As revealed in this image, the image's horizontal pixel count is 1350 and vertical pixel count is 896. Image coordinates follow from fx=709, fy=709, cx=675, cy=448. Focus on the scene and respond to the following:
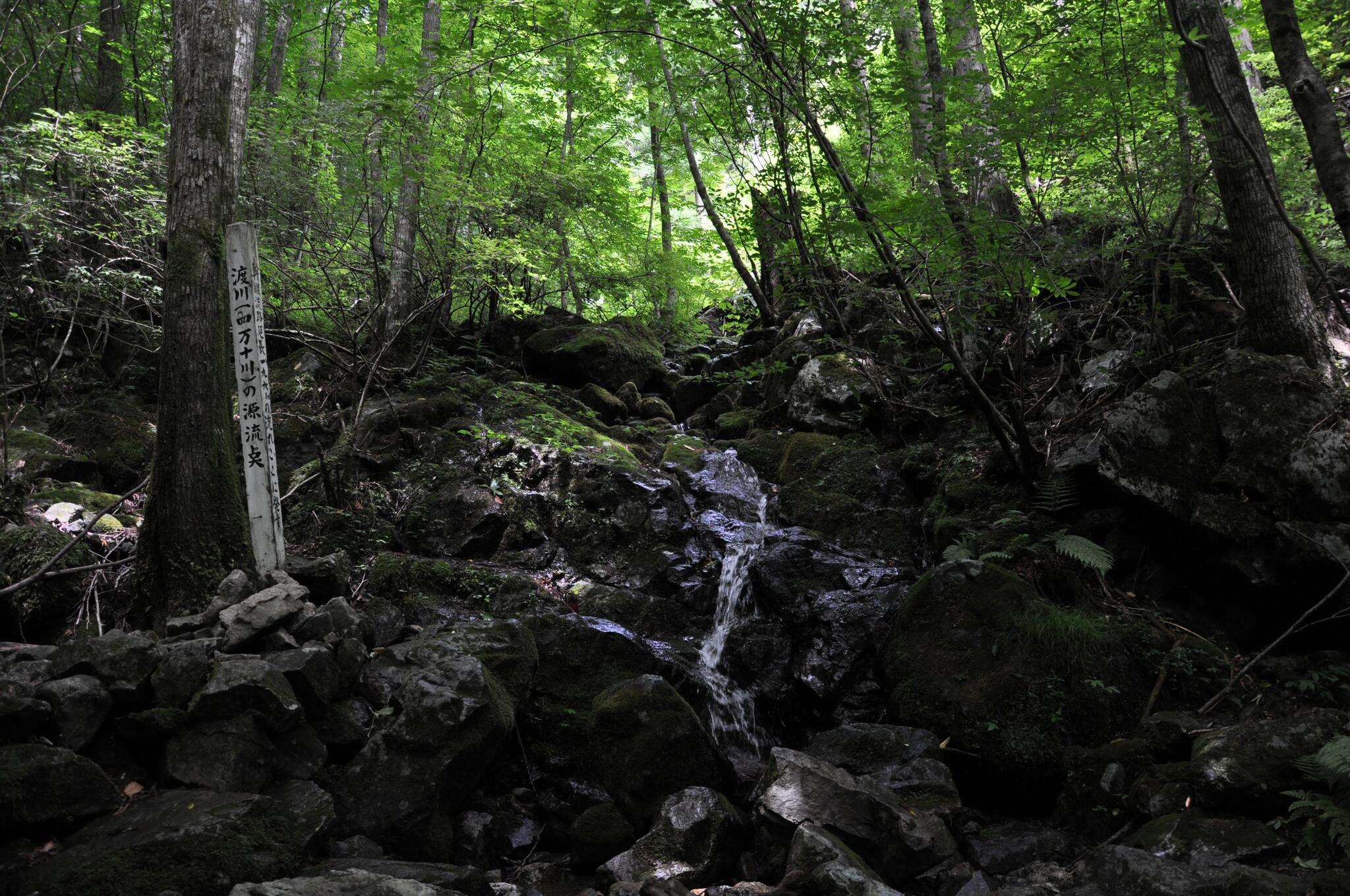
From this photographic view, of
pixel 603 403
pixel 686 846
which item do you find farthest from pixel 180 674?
pixel 603 403

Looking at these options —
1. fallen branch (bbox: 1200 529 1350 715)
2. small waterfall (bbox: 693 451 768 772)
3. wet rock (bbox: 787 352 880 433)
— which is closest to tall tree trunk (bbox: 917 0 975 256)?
wet rock (bbox: 787 352 880 433)

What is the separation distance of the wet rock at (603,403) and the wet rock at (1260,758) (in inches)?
370

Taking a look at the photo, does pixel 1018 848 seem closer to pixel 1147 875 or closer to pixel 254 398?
pixel 1147 875

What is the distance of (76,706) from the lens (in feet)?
12.6

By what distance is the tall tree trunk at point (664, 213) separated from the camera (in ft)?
47.2

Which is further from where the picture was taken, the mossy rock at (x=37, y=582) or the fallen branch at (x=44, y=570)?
the mossy rock at (x=37, y=582)

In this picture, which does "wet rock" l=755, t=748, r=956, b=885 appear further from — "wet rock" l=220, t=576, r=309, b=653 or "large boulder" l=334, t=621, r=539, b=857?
"wet rock" l=220, t=576, r=309, b=653

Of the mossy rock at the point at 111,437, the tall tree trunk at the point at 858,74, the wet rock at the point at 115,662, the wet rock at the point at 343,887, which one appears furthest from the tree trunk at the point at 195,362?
the tall tree trunk at the point at 858,74

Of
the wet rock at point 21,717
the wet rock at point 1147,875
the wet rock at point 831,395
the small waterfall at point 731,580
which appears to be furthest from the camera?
the wet rock at point 831,395

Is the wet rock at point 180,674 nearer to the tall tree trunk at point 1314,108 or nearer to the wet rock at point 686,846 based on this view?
the wet rock at point 686,846

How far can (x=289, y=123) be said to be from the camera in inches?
406

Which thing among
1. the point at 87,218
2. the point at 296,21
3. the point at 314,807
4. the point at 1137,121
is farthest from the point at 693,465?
the point at 296,21

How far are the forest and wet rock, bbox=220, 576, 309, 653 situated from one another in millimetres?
39

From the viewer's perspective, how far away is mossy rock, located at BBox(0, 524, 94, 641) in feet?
17.2
